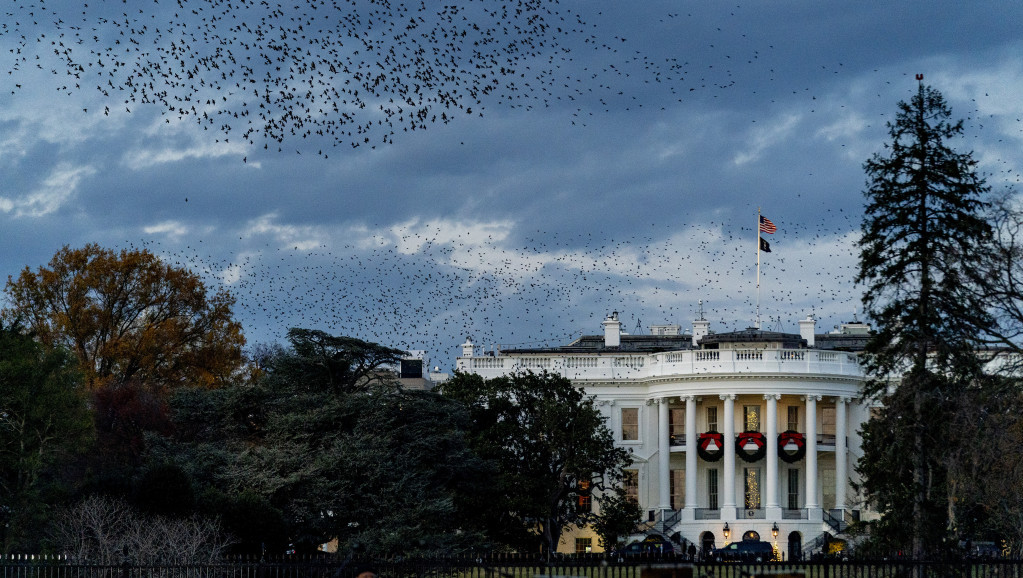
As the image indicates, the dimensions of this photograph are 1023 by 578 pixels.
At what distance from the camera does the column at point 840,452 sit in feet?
266

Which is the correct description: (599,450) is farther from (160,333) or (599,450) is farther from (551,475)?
(160,333)

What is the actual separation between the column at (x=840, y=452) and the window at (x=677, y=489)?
29.3ft

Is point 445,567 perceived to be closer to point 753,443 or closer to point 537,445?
point 537,445

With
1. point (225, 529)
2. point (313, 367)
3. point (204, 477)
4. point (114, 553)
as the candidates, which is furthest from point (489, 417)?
point (114, 553)

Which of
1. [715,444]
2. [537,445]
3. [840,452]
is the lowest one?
[840,452]

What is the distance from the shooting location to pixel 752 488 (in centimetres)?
8288

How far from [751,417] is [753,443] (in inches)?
139

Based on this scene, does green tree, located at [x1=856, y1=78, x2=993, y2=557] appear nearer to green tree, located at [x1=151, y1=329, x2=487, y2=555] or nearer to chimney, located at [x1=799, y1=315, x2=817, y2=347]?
green tree, located at [x1=151, y1=329, x2=487, y2=555]

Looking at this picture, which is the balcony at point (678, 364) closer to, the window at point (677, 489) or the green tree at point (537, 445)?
the window at point (677, 489)

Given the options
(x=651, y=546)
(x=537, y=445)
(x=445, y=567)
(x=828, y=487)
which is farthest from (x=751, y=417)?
(x=445, y=567)

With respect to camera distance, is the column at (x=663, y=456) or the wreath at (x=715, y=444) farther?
the column at (x=663, y=456)

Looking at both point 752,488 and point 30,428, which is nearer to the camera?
point 30,428

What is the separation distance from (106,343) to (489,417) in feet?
62.3

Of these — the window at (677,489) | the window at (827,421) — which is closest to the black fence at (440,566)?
the window at (677,489)
